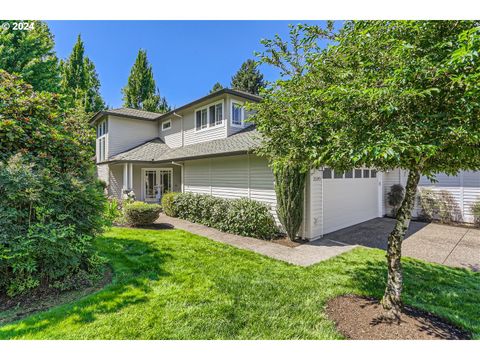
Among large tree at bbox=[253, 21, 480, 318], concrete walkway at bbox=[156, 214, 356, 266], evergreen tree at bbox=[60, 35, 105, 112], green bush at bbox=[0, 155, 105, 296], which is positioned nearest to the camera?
large tree at bbox=[253, 21, 480, 318]

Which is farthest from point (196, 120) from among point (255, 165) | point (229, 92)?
point (255, 165)

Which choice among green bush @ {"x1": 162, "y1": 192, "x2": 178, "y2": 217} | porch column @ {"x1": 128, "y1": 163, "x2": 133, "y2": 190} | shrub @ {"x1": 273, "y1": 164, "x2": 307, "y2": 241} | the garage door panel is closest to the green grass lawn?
shrub @ {"x1": 273, "y1": 164, "x2": 307, "y2": 241}

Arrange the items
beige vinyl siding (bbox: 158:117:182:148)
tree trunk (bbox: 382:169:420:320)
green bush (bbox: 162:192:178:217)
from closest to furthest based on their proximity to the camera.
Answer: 1. tree trunk (bbox: 382:169:420:320)
2. green bush (bbox: 162:192:178:217)
3. beige vinyl siding (bbox: 158:117:182:148)

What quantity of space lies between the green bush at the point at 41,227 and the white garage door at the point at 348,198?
24.1 feet

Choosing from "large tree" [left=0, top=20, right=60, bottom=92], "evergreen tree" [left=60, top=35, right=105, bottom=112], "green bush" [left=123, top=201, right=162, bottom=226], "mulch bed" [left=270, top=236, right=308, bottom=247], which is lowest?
"mulch bed" [left=270, top=236, right=308, bottom=247]

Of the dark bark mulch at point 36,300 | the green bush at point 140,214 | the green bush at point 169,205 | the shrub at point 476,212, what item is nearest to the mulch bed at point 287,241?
the dark bark mulch at point 36,300

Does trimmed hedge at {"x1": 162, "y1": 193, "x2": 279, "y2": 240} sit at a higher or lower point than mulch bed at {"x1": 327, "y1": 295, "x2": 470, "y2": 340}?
higher

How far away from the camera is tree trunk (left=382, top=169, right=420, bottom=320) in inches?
133

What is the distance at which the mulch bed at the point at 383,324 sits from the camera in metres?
3.06

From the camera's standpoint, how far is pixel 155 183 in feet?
59.1

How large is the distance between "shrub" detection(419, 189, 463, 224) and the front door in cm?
1531

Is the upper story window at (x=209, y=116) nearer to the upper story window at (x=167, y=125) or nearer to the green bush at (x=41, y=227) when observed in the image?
the upper story window at (x=167, y=125)

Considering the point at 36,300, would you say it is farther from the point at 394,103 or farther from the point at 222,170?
the point at 222,170

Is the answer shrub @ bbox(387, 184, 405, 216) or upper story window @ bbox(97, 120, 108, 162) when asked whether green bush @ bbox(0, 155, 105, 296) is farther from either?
upper story window @ bbox(97, 120, 108, 162)
